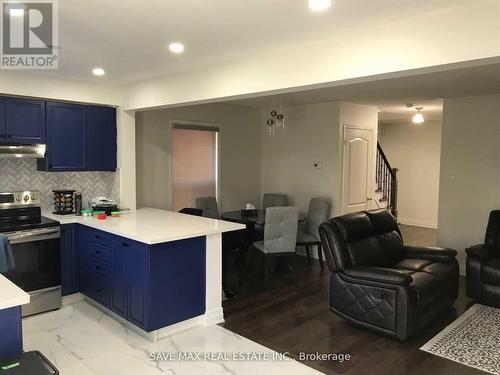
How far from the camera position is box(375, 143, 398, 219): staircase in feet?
25.9

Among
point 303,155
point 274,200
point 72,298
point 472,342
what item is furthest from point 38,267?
point 303,155

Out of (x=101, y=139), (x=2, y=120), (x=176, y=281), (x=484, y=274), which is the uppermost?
(x=2, y=120)

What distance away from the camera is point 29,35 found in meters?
2.72

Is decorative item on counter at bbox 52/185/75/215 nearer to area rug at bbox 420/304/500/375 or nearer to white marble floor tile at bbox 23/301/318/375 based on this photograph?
white marble floor tile at bbox 23/301/318/375

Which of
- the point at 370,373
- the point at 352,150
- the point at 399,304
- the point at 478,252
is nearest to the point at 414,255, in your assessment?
the point at 478,252

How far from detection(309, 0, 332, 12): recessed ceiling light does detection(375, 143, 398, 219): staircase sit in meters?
5.91

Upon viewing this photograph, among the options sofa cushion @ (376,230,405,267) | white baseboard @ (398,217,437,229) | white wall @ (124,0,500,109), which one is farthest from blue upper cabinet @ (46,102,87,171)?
white baseboard @ (398,217,437,229)

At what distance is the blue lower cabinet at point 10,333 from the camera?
1.86m

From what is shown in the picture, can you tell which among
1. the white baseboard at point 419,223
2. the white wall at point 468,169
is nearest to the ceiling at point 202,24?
the white wall at point 468,169

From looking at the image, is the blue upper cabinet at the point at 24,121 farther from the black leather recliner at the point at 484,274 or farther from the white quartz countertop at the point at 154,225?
the black leather recliner at the point at 484,274

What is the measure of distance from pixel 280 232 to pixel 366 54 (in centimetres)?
267

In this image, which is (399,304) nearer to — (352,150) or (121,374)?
(121,374)

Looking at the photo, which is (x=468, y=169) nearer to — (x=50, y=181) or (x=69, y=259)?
(x=69, y=259)

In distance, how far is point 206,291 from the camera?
368 cm
